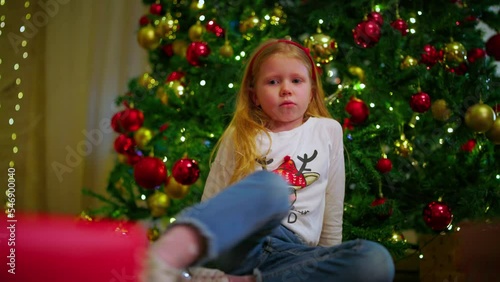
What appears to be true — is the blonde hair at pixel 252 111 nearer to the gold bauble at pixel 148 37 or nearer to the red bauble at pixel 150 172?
the red bauble at pixel 150 172

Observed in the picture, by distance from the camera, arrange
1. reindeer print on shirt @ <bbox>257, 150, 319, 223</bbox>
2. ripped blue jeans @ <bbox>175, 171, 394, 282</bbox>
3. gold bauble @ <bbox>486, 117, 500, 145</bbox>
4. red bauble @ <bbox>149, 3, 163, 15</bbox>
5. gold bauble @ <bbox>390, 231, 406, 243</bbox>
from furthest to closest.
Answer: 1. red bauble @ <bbox>149, 3, 163, 15</bbox>
2. gold bauble @ <bbox>486, 117, 500, 145</bbox>
3. gold bauble @ <bbox>390, 231, 406, 243</bbox>
4. reindeer print on shirt @ <bbox>257, 150, 319, 223</bbox>
5. ripped blue jeans @ <bbox>175, 171, 394, 282</bbox>

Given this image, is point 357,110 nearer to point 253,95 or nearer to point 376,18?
point 376,18

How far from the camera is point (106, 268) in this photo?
0.96m

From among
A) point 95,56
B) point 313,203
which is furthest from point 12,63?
point 313,203

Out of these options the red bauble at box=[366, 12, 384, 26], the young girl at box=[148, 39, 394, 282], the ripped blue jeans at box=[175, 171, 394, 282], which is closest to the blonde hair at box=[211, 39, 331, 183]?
the young girl at box=[148, 39, 394, 282]

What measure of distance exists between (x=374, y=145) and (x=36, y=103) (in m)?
1.59

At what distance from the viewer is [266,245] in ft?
3.92

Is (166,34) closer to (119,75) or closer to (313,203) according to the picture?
(119,75)

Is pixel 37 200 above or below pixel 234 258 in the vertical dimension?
below

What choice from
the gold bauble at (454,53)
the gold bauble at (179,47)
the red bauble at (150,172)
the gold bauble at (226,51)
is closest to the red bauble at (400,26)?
the gold bauble at (454,53)

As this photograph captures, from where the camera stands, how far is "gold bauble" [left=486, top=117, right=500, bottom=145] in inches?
70.1

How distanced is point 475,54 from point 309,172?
1154mm

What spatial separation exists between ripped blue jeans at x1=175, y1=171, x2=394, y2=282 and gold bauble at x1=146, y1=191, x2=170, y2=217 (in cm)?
91

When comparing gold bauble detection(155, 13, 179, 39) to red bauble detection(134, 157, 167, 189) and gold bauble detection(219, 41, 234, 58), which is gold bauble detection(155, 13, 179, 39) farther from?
red bauble detection(134, 157, 167, 189)
